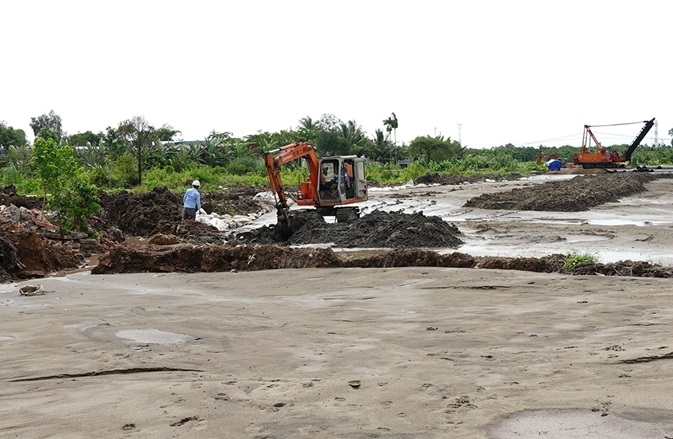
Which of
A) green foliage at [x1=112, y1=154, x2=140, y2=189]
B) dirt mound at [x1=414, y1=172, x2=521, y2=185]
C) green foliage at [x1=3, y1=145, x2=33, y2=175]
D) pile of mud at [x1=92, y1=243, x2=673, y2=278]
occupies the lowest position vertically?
pile of mud at [x1=92, y1=243, x2=673, y2=278]

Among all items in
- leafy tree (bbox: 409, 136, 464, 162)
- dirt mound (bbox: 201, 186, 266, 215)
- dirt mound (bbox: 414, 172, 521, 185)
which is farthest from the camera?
leafy tree (bbox: 409, 136, 464, 162)

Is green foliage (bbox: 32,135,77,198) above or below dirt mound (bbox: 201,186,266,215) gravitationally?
above

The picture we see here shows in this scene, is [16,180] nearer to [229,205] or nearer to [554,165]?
[229,205]

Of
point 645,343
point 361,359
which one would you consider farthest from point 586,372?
point 361,359

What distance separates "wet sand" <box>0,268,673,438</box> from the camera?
4980mm

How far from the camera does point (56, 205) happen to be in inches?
801

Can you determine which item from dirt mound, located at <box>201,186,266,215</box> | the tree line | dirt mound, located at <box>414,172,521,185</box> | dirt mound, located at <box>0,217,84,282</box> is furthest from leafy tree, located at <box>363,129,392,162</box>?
dirt mound, located at <box>0,217,84,282</box>

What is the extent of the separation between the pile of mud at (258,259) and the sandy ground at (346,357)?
47.0 inches

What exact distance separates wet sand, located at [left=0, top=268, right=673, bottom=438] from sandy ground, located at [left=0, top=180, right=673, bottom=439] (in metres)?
0.02

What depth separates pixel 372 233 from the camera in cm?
2000

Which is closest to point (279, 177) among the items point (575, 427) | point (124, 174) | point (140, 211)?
point (140, 211)

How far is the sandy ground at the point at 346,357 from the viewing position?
4.99m

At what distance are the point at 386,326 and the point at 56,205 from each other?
13.9 metres

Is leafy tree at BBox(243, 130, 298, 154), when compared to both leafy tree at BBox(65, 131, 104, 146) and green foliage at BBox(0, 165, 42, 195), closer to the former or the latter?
leafy tree at BBox(65, 131, 104, 146)
